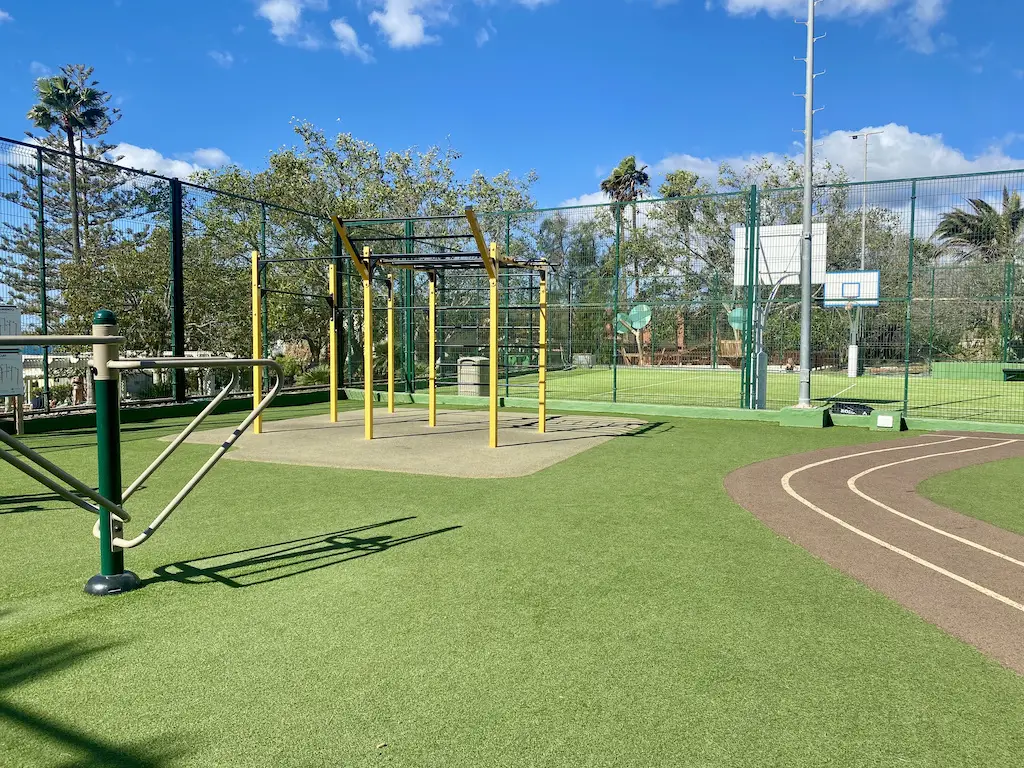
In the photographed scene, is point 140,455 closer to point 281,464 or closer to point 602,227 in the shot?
point 281,464

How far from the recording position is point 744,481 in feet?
21.8

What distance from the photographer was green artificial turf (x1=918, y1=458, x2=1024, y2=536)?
5453 mm

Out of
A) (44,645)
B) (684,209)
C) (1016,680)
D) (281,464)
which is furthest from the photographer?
(684,209)

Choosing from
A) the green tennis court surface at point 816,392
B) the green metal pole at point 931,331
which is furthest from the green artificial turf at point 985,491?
the green metal pole at point 931,331

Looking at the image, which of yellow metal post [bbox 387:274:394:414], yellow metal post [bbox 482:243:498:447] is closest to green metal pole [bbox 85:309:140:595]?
yellow metal post [bbox 482:243:498:447]

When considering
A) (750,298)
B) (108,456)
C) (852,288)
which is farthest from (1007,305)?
(108,456)

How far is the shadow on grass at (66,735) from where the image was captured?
219cm

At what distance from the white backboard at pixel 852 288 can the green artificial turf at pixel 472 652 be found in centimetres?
770

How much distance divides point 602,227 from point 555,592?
36.1 feet

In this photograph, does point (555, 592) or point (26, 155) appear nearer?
point (555, 592)

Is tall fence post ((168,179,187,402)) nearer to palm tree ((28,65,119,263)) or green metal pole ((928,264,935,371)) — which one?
green metal pole ((928,264,935,371))

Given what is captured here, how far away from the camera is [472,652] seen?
2977 mm

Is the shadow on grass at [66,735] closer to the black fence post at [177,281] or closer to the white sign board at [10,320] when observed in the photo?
the white sign board at [10,320]

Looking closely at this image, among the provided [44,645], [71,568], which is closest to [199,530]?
[71,568]
